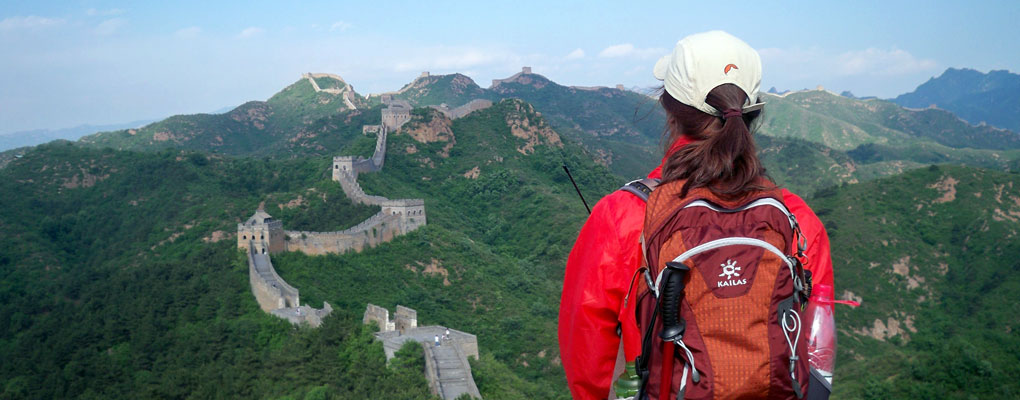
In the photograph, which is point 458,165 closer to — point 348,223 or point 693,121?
point 348,223

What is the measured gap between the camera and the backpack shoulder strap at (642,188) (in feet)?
10.9

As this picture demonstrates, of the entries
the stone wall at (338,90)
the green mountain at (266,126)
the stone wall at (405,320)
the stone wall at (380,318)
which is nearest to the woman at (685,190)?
the stone wall at (380,318)

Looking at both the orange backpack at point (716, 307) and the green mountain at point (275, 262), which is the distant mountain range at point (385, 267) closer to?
the green mountain at point (275, 262)

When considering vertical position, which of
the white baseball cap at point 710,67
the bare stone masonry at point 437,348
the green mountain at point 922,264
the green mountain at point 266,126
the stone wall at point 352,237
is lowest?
the green mountain at point 922,264

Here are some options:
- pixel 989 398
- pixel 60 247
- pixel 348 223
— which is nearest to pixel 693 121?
pixel 989 398

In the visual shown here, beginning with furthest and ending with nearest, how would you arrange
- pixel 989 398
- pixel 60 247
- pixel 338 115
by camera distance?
pixel 338 115 < pixel 60 247 < pixel 989 398

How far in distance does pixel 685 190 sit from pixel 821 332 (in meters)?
0.97

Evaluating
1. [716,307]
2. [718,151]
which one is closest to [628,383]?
[716,307]

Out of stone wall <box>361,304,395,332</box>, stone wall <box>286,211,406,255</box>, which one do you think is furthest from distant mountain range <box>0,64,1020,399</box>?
stone wall <box>361,304,395,332</box>

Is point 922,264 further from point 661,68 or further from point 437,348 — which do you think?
point 661,68

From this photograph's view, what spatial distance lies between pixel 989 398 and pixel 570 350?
89.0 feet

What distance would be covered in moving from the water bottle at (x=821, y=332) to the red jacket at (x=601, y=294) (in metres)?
0.84

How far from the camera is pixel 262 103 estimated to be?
10794 cm

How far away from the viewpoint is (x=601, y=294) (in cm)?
331
